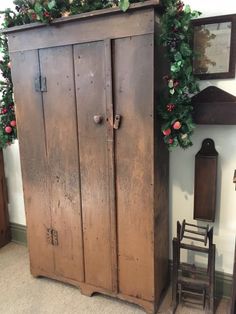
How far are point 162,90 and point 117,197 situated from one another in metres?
0.67

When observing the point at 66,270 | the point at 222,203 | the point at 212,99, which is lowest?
the point at 66,270

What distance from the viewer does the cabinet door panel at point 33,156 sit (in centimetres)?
186

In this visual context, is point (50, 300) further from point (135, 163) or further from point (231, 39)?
point (231, 39)

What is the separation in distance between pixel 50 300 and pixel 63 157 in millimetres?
955

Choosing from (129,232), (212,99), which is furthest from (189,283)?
(212,99)

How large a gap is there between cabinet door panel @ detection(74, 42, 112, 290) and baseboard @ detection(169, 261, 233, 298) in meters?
0.70

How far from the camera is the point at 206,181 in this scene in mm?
1771

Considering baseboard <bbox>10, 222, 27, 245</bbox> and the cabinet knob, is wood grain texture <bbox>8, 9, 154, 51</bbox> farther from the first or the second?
baseboard <bbox>10, 222, 27, 245</bbox>

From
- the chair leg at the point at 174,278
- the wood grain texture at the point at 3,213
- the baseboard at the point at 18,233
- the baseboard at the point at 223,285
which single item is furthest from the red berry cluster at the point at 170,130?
the baseboard at the point at 18,233

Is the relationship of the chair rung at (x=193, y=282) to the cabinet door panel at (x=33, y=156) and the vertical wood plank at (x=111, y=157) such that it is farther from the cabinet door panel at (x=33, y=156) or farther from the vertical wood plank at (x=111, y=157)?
the cabinet door panel at (x=33, y=156)

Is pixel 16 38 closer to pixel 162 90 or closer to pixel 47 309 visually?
pixel 162 90

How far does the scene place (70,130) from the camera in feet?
5.90

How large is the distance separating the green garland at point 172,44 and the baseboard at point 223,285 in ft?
3.12

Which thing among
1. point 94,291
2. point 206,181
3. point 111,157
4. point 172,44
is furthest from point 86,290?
point 172,44
